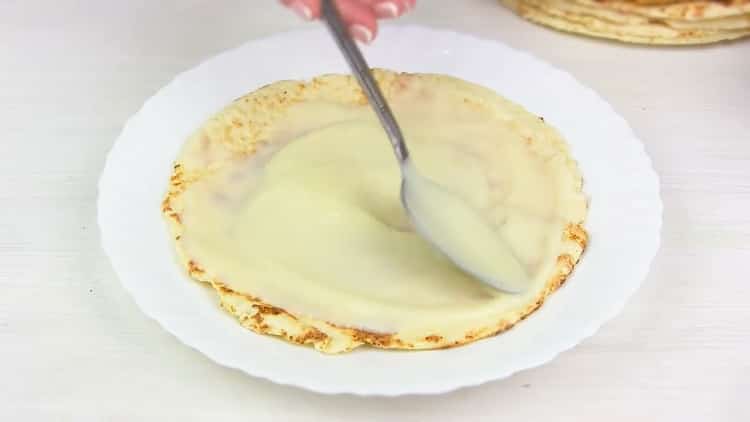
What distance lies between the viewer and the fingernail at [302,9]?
0.99 meters

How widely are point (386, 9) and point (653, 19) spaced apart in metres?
0.39

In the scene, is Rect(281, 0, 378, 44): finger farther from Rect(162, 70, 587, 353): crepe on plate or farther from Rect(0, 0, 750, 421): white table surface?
Rect(0, 0, 750, 421): white table surface

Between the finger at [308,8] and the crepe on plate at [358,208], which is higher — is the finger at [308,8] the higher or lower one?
the higher one

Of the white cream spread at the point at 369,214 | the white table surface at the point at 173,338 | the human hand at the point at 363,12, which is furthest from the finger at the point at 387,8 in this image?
the white table surface at the point at 173,338

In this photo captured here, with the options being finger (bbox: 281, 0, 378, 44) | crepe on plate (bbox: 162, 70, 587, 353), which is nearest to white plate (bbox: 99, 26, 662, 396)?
crepe on plate (bbox: 162, 70, 587, 353)

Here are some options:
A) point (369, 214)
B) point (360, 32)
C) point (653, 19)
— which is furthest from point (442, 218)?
point (653, 19)

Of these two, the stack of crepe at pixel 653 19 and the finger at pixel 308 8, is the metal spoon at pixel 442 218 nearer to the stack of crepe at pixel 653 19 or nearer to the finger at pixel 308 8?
the finger at pixel 308 8

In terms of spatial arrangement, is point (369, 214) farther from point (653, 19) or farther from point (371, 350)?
point (653, 19)

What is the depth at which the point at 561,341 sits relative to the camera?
859mm

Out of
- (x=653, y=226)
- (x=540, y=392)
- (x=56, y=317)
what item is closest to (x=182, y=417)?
(x=56, y=317)

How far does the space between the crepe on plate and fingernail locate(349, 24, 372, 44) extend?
0.09 meters

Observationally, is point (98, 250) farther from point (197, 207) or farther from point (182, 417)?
point (182, 417)

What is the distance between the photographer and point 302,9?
1002 millimetres

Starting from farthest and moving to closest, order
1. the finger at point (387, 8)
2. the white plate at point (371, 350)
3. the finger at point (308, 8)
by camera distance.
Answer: the finger at point (387, 8) → the finger at point (308, 8) → the white plate at point (371, 350)
